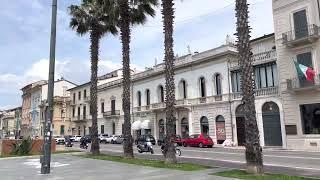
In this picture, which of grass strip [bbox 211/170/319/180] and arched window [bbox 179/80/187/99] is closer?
grass strip [bbox 211/170/319/180]

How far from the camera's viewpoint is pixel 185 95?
162ft

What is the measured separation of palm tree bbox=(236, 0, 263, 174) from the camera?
14.4m

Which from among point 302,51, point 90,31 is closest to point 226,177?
point 90,31

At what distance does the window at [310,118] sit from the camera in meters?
32.0

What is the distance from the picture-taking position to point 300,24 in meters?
33.4

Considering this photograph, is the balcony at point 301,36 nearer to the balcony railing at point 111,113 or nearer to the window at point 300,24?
the window at point 300,24

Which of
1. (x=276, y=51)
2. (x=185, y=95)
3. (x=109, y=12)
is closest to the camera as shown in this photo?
(x=109, y=12)

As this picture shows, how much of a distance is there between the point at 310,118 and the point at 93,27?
778 inches

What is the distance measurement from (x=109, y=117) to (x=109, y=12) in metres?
41.8

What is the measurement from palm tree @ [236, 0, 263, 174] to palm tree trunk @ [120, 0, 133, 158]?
32.7ft

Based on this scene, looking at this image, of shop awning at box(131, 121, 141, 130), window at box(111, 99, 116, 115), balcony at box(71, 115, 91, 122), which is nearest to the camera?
shop awning at box(131, 121, 141, 130)

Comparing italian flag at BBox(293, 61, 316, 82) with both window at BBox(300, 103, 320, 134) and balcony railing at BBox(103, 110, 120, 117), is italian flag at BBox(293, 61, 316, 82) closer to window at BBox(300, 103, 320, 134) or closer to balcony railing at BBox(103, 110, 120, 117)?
window at BBox(300, 103, 320, 134)

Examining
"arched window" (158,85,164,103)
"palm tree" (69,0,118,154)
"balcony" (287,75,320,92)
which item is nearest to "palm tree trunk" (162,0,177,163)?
"palm tree" (69,0,118,154)

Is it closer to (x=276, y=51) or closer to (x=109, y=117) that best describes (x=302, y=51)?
(x=276, y=51)
